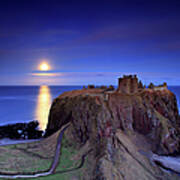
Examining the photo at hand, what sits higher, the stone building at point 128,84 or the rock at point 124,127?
the stone building at point 128,84

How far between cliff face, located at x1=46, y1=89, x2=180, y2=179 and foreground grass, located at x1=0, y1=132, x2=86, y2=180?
2.41 meters

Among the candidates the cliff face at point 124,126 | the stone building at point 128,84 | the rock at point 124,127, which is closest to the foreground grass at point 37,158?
the rock at point 124,127

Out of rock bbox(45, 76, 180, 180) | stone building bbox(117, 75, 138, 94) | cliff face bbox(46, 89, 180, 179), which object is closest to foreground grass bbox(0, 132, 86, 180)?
rock bbox(45, 76, 180, 180)

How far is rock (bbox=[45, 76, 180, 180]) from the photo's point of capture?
72.1 feet

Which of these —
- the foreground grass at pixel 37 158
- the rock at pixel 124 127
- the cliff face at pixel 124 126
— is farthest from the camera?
the cliff face at pixel 124 126

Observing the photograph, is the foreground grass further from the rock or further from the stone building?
the stone building

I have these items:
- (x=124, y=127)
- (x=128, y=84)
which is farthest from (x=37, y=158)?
(x=128, y=84)

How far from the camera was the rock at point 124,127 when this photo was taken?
22.0 m

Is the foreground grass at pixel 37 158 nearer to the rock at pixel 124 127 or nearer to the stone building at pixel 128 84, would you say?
the rock at pixel 124 127

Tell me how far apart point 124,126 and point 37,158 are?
14.4 metres

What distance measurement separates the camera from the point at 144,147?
25.9 metres

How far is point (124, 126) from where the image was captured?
92.1 feet

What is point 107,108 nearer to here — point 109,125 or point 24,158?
point 109,125

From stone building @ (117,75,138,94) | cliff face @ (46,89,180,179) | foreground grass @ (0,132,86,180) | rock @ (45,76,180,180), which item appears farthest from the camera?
stone building @ (117,75,138,94)
